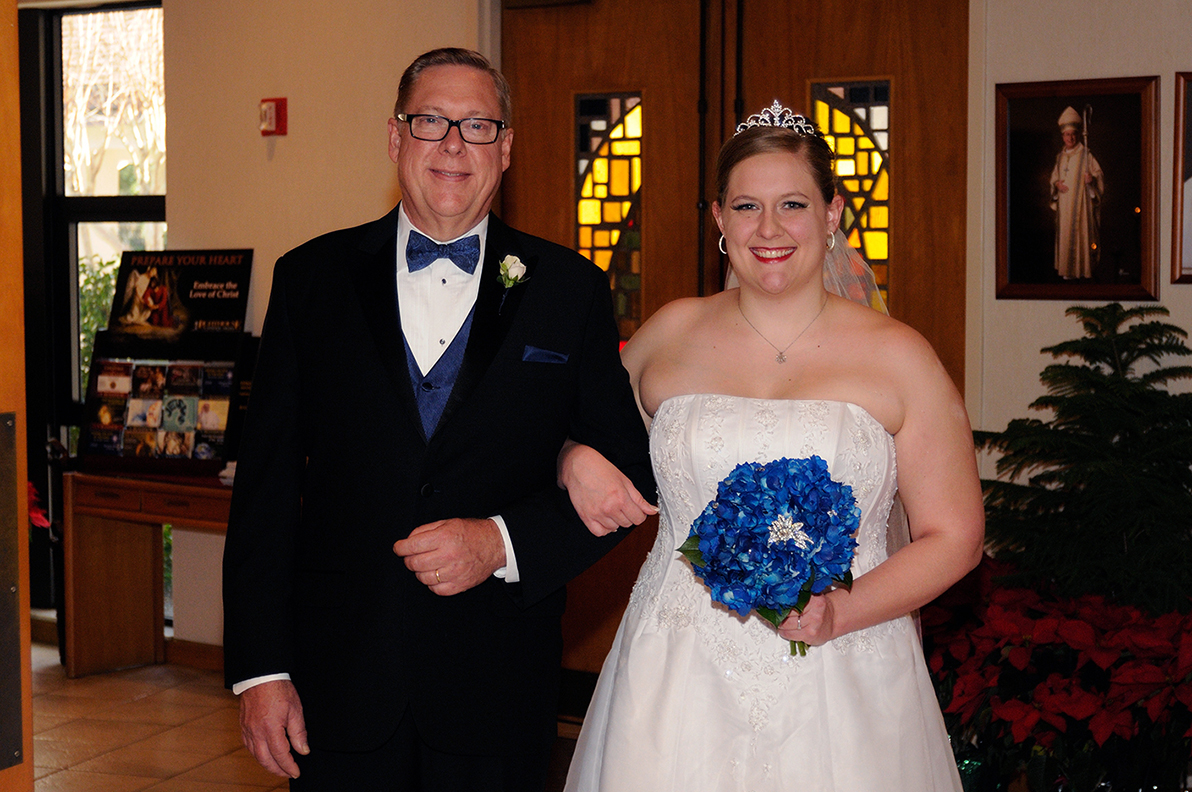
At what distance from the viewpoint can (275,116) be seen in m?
5.33

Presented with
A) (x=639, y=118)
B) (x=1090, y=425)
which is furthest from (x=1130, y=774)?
(x=639, y=118)

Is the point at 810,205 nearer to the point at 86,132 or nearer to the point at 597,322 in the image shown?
the point at 597,322

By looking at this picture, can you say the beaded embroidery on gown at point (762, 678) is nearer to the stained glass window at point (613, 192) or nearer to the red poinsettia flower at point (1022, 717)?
the red poinsettia flower at point (1022, 717)

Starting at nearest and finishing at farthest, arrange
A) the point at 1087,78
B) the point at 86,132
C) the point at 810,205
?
1. the point at 810,205
2. the point at 1087,78
3. the point at 86,132

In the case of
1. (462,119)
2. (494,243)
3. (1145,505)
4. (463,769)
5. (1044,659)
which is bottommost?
(1044,659)

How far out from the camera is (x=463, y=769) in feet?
6.42

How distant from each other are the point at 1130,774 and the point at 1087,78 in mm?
2262

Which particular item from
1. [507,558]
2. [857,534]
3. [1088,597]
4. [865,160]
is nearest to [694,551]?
[507,558]

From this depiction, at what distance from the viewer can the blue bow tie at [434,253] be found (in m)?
2.08

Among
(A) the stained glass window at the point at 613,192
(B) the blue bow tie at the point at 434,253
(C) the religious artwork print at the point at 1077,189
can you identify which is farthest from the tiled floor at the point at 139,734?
(C) the religious artwork print at the point at 1077,189

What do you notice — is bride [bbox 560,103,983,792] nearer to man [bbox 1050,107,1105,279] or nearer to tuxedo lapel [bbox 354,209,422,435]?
tuxedo lapel [bbox 354,209,422,435]

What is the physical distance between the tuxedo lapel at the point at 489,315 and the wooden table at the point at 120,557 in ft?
10.5

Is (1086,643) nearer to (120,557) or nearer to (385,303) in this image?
(385,303)

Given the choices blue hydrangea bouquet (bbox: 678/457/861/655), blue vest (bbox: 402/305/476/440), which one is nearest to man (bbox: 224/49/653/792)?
blue vest (bbox: 402/305/476/440)
